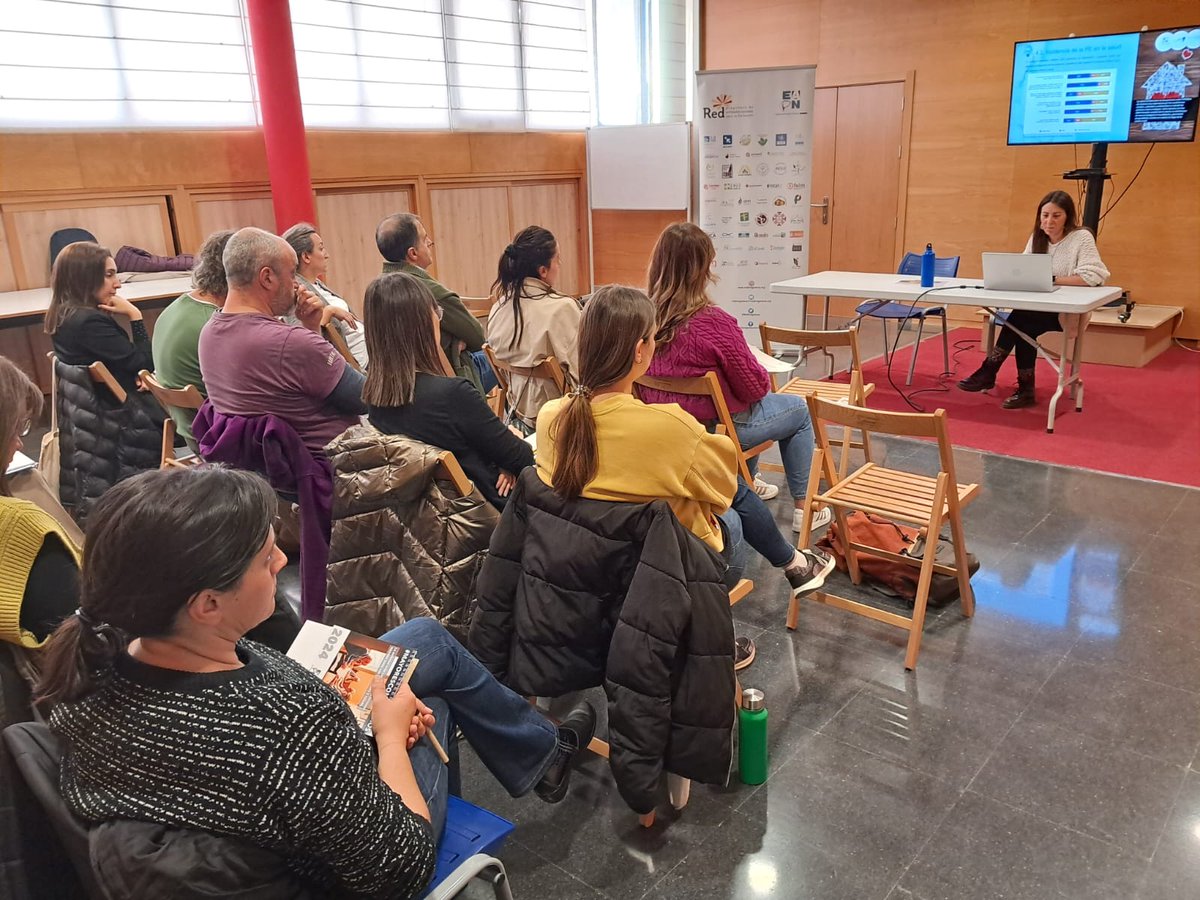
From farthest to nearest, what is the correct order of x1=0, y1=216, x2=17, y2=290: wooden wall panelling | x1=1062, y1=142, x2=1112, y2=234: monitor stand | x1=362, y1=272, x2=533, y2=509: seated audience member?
x1=1062, y1=142, x2=1112, y2=234: monitor stand < x1=0, y1=216, x2=17, y2=290: wooden wall panelling < x1=362, y1=272, x2=533, y2=509: seated audience member

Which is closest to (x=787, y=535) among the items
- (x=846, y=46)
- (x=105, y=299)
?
(x=105, y=299)

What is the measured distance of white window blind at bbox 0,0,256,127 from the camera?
5.39 meters

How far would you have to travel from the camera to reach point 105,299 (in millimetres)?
3557

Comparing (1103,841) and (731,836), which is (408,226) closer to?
(731,836)

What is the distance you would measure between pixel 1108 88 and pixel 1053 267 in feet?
4.76

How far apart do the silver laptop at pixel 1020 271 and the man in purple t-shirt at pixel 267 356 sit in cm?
369

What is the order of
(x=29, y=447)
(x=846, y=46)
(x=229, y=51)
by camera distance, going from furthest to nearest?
(x=846, y=46), (x=229, y=51), (x=29, y=447)

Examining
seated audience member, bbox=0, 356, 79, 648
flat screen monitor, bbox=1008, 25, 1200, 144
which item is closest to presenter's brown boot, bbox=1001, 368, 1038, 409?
flat screen monitor, bbox=1008, 25, 1200, 144

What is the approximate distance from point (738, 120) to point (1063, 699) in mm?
5139

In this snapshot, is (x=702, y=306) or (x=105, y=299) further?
(x=105, y=299)

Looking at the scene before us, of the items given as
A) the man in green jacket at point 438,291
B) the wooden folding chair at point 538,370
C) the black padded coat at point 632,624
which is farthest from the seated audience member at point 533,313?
the black padded coat at point 632,624

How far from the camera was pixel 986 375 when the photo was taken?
5.55 metres

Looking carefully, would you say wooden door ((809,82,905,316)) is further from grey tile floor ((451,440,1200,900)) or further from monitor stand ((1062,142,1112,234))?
grey tile floor ((451,440,1200,900))

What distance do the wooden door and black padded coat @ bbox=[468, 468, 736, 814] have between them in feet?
22.6
